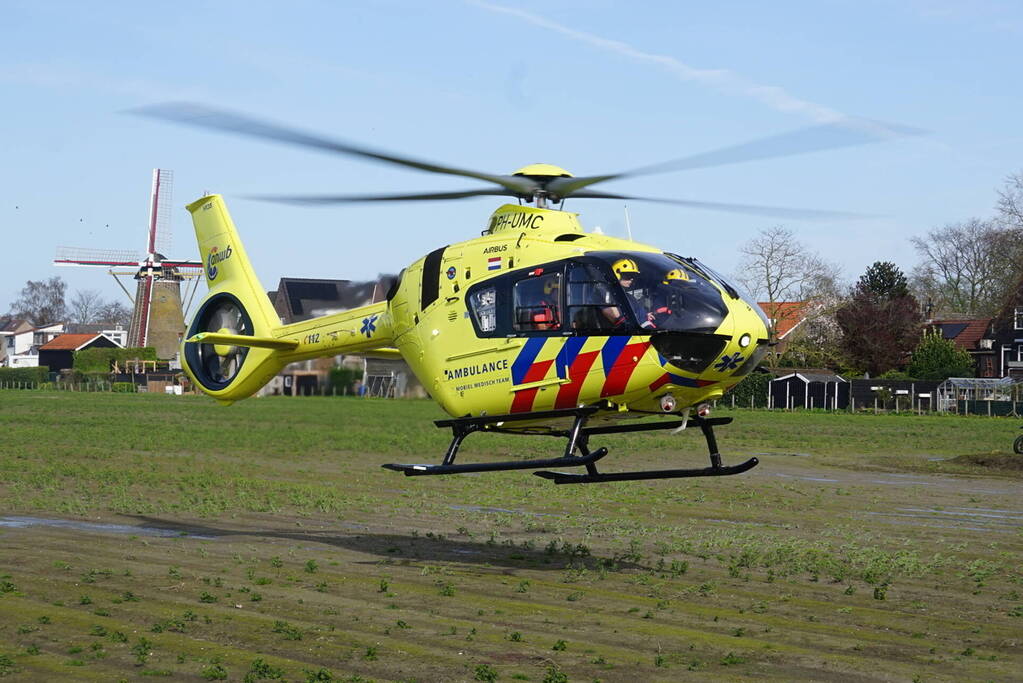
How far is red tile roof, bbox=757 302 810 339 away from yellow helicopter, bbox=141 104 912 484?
83312mm

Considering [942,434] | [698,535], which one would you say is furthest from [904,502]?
[942,434]

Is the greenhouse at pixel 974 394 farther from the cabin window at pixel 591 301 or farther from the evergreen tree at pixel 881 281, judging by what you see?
the cabin window at pixel 591 301

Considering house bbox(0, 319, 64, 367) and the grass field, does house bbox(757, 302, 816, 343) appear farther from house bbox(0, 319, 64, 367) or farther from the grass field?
house bbox(0, 319, 64, 367)

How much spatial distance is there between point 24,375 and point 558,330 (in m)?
113

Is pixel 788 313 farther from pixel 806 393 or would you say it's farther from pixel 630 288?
pixel 630 288

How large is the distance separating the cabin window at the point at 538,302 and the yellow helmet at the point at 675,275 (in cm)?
135

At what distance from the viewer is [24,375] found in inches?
4606

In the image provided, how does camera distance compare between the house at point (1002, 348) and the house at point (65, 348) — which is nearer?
the house at point (1002, 348)

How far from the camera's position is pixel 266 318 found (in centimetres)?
1962

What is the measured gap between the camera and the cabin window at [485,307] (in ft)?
51.4

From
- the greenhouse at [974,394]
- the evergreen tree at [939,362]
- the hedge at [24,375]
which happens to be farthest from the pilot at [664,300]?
the hedge at [24,375]

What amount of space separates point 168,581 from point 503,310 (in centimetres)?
550

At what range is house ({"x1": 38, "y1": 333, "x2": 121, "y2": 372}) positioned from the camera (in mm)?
139250

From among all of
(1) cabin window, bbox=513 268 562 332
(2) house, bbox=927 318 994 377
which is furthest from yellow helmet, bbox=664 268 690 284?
(2) house, bbox=927 318 994 377
